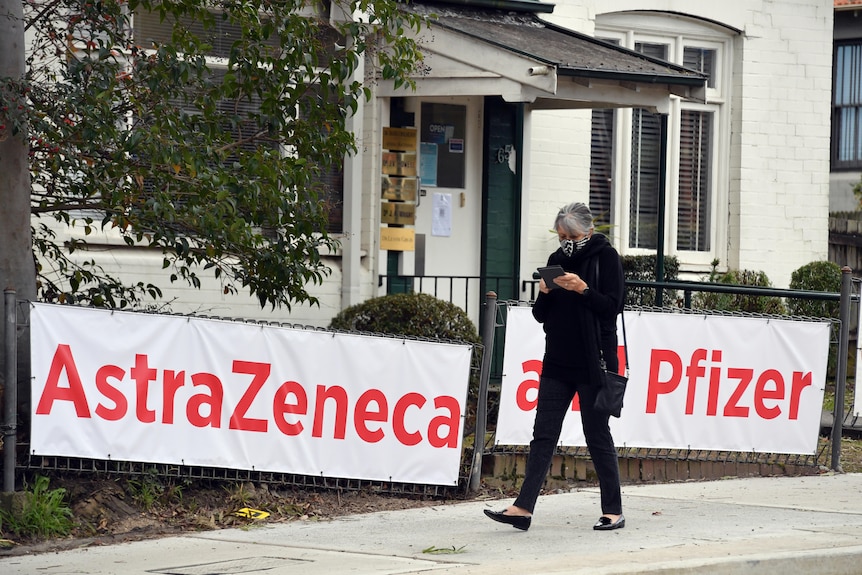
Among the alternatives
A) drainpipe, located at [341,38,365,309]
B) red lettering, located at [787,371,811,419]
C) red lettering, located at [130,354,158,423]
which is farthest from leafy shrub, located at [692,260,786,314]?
red lettering, located at [130,354,158,423]

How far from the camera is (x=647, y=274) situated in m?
14.6

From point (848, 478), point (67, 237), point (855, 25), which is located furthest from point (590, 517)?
point (855, 25)

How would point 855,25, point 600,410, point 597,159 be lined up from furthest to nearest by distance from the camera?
point 855,25, point 597,159, point 600,410

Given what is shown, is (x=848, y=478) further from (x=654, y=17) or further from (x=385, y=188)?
(x=654, y=17)

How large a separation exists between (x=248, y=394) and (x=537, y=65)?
480cm

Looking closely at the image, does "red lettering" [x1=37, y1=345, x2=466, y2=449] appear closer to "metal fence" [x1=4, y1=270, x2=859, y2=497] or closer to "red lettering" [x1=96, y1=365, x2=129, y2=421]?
"red lettering" [x1=96, y1=365, x2=129, y2=421]

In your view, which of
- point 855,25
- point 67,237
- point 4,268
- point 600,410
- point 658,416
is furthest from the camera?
point 855,25

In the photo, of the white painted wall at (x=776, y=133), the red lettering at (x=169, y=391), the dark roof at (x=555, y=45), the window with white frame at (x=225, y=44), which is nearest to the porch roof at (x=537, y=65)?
the dark roof at (x=555, y=45)

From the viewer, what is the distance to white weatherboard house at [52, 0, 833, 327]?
491 inches

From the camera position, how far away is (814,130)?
1595 centimetres

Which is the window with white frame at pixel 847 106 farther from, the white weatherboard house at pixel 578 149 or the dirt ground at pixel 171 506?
the dirt ground at pixel 171 506

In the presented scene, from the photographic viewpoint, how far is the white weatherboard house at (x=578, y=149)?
12.5 metres

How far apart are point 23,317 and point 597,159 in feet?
27.8

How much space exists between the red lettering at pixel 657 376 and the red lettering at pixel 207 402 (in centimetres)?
306
